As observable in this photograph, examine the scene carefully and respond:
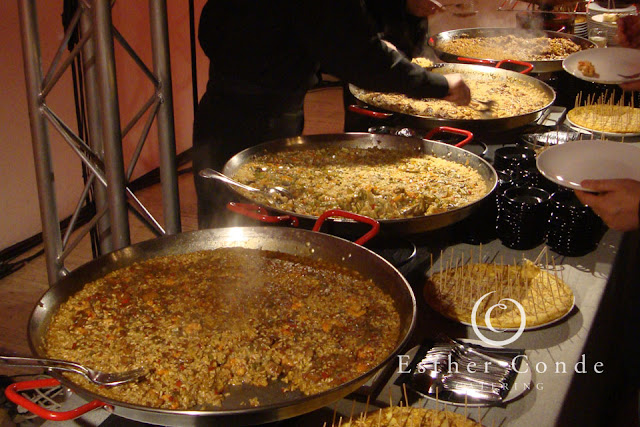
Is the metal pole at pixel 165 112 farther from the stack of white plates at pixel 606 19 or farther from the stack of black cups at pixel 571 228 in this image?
the stack of white plates at pixel 606 19

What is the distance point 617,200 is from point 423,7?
251 cm

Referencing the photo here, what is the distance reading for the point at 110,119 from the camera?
187cm

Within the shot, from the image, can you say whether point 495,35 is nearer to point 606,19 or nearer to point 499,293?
point 606,19

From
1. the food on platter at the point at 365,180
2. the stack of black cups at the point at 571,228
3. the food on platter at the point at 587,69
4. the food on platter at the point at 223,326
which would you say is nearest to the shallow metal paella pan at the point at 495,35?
the food on platter at the point at 587,69

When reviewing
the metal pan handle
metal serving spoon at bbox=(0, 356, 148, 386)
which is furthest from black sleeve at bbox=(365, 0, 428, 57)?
metal serving spoon at bbox=(0, 356, 148, 386)

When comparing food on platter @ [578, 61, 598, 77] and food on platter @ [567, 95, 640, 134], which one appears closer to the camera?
food on platter @ [578, 61, 598, 77]

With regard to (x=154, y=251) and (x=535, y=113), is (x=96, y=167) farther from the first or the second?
(x=535, y=113)

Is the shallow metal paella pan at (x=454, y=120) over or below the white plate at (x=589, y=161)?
below

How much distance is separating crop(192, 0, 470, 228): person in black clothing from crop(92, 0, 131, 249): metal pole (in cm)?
63

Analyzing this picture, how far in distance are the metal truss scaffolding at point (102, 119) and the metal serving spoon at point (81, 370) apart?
3.29ft

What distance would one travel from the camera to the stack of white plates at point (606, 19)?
406 centimetres

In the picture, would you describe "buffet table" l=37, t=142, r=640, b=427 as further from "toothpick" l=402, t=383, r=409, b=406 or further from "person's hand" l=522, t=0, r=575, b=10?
"person's hand" l=522, t=0, r=575, b=10

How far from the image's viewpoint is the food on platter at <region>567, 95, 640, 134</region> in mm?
2857

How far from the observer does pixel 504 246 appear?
1.93 metres
